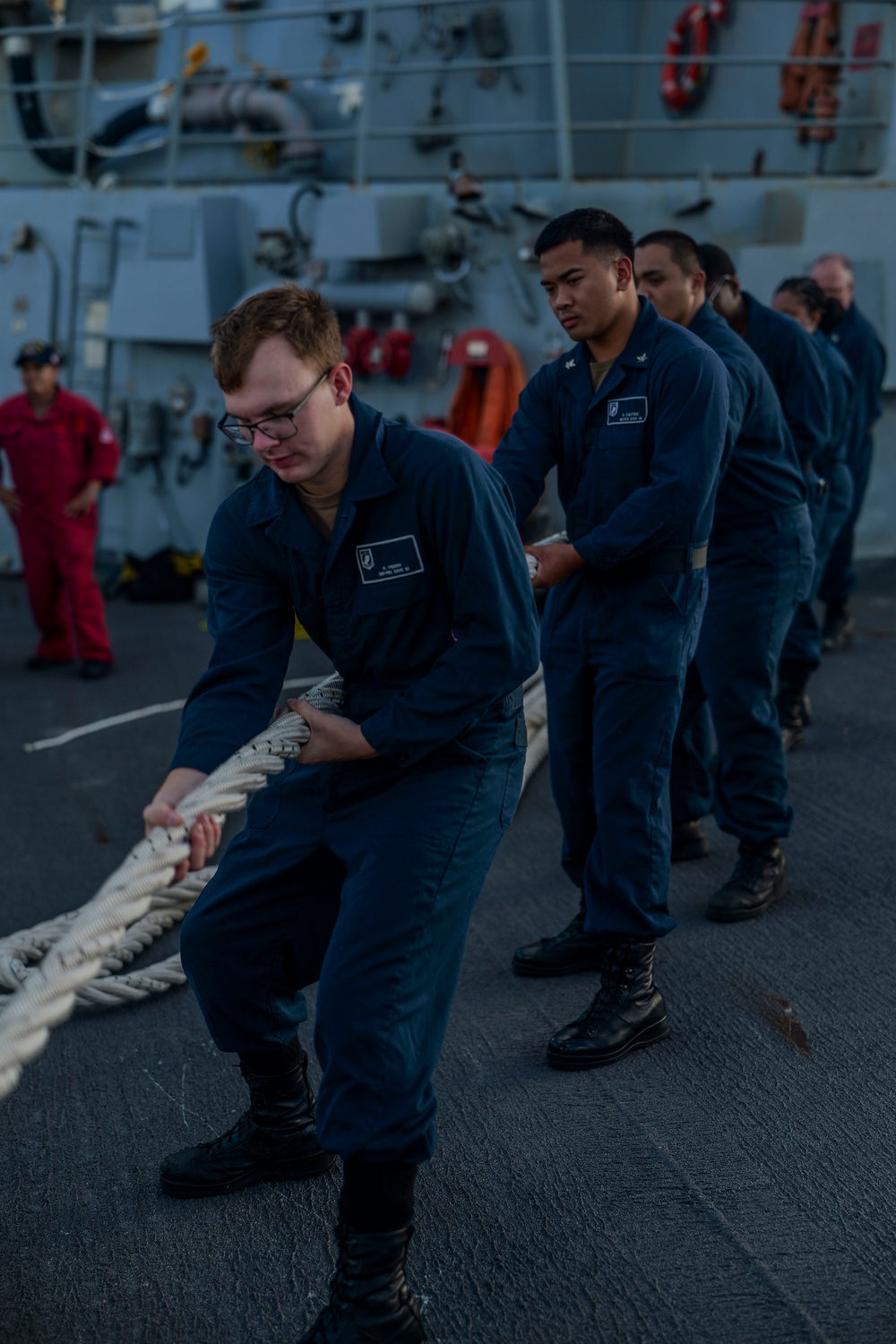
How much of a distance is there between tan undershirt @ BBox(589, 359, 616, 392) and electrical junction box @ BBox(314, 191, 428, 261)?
6189mm

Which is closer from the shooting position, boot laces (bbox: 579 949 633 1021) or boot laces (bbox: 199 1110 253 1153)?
boot laces (bbox: 199 1110 253 1153)

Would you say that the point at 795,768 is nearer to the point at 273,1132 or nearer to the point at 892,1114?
the point at 892,1114

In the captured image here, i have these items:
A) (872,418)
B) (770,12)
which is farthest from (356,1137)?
(770,12)

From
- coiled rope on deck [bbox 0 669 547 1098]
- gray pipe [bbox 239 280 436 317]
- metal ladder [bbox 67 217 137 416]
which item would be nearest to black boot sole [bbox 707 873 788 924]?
coiled rope on deck [bbox 0 669 547 1098]

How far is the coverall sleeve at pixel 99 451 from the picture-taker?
25.8ft

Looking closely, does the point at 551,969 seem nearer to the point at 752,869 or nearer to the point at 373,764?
the point at 752,869

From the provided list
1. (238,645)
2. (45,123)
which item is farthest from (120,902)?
(45,123)

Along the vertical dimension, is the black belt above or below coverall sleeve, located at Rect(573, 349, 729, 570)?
below

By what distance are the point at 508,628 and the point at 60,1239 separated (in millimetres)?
1482

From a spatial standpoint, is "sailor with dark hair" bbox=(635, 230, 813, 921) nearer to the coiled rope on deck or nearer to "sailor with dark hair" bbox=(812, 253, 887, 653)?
the coiled rope on deck

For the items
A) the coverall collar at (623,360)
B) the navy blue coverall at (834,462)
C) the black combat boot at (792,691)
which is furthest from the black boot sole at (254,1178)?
the navy blue coverall at (834,462)

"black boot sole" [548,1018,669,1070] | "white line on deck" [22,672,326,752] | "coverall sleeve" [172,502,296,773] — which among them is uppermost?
"coverall sleeve" [172,502,296,773]

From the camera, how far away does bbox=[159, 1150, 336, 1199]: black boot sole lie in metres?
2.64

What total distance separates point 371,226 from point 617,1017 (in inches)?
281
